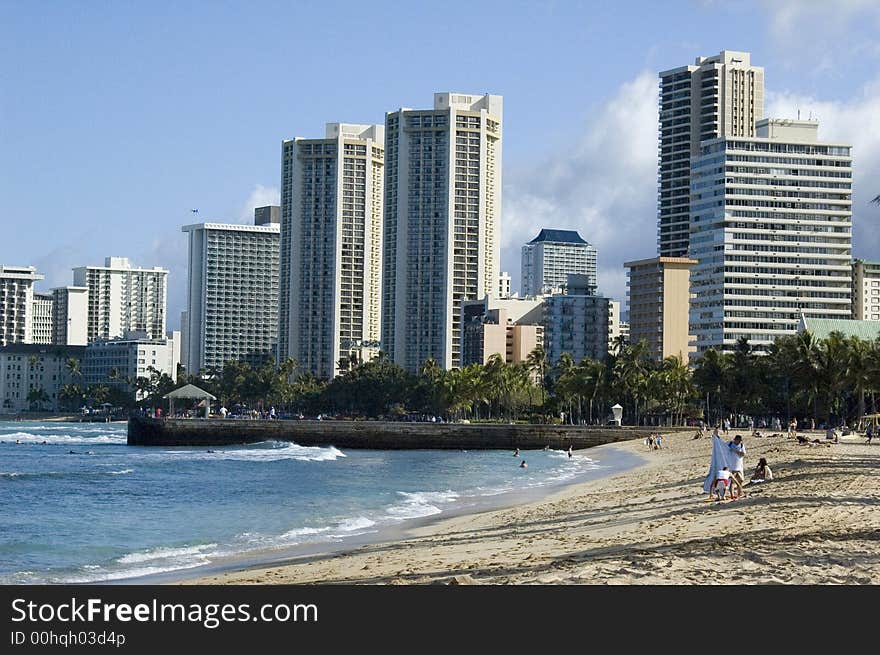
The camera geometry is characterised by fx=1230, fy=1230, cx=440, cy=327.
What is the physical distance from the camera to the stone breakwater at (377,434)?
96.5 m

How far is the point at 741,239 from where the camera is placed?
546 ft

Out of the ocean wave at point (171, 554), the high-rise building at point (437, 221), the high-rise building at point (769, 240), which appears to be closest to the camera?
the ocean wave at point (171, 554)

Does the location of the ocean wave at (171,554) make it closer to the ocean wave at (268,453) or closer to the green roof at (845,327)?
the ocean wave at (268,453)

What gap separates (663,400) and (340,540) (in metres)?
93.7

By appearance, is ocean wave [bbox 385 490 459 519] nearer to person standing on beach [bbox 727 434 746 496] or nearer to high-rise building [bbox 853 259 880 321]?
person standing on beach [bbox 727 434 746 496]

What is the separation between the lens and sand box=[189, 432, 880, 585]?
17.0m

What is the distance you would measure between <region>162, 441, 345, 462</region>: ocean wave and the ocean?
0.26 meters

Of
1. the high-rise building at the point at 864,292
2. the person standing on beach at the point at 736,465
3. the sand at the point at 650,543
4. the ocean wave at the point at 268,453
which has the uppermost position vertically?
the high-rise building at the point at 864,292

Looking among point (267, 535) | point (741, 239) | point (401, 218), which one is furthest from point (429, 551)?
point (401, 218)

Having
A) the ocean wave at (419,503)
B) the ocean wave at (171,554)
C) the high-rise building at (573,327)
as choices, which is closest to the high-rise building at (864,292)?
the high-rise building at (573,327)

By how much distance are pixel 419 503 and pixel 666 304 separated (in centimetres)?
15179

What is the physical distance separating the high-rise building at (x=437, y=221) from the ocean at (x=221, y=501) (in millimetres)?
104926

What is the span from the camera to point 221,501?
45188 millimetres
